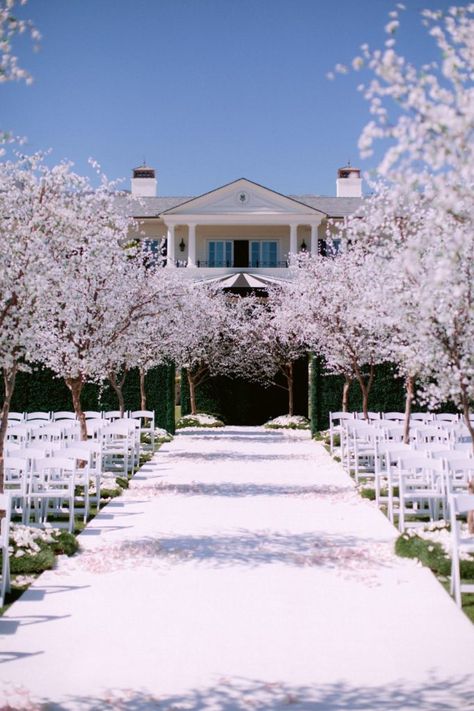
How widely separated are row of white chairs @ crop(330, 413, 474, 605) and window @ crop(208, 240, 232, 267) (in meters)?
25.7

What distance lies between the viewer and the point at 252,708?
16.8ft

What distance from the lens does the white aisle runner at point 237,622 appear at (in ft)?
17.7

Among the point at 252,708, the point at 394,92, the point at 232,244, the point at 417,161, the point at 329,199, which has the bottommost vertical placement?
the point at 252,708

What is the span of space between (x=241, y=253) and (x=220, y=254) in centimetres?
111

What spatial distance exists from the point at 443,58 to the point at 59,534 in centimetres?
699

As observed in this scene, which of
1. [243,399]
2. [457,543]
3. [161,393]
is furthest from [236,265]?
[457,543]

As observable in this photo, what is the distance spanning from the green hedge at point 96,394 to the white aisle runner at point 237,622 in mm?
12240

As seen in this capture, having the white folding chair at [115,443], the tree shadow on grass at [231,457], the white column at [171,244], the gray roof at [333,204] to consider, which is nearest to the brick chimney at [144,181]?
the white column at [171,244]

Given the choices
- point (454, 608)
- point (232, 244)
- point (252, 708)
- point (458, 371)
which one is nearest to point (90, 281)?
point (458, 371)

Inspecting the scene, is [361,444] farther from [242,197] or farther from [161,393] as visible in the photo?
[242,197]

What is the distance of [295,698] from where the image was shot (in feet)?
17.4

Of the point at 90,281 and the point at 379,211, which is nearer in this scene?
the point at 379,211

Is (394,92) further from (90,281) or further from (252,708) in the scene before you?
(90,281)

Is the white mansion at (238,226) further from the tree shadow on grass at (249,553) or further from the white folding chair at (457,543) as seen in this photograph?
the white folding chair at (457,543)
